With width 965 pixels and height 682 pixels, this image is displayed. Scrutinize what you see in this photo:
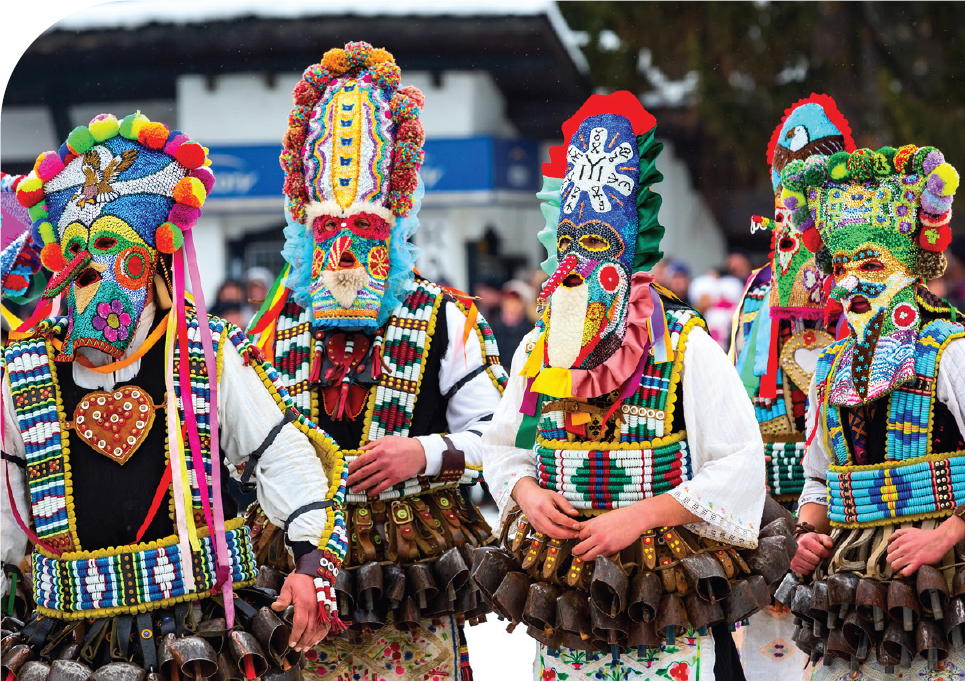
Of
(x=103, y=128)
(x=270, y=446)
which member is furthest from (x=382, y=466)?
(x=103, y=128)

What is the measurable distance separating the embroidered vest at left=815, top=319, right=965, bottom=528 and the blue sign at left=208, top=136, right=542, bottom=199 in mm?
10379

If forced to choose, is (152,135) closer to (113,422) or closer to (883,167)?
(113,422)

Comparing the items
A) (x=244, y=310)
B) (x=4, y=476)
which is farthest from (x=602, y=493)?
(x=244, y=310)

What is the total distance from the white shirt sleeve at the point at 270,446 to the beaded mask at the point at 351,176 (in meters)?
0.88

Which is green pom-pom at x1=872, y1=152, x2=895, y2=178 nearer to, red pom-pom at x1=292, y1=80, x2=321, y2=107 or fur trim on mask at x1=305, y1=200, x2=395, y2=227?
fur trim on mask at x1=305, y1=200, x2=395, y2=227

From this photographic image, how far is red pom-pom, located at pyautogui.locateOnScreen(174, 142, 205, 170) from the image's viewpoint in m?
2.94

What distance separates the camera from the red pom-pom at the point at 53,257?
2.90 m

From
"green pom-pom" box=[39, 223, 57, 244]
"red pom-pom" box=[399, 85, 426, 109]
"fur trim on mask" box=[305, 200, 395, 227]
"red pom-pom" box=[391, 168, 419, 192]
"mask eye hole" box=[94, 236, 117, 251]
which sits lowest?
"mask eye hole" box=[94, 236, 117, 251]

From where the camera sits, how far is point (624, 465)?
121 inches

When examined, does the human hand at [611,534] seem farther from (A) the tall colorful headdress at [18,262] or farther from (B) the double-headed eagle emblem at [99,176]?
(A) the tall colorful headdress at [18,262]

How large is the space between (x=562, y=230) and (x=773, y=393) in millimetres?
1458

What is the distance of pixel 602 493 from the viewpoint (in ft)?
10.2

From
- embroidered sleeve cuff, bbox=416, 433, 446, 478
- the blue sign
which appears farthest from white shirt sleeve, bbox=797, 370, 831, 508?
the blue sign

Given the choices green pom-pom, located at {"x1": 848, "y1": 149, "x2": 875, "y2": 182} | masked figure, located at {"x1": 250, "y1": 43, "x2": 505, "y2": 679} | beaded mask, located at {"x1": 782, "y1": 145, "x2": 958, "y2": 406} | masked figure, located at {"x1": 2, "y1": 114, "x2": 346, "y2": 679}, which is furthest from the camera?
masked figure, located at {"x1": 250, "y1": 43, "x2": 505, "y2": 679}
